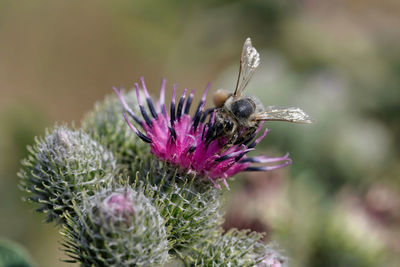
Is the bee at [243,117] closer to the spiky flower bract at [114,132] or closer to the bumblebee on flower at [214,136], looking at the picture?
the bumblebee on flower at [214,136]

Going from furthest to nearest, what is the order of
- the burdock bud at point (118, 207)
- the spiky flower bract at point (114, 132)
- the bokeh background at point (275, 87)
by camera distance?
the bokeh background at point (275, 87)
the spiky flower bract at point (114, 132)
the burdock bud at point (118, 207)

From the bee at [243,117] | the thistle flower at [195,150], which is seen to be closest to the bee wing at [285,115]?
the bee at [243,117]

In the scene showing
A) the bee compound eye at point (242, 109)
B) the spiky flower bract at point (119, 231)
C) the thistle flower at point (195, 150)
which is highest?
the bee compound eye at point (242, 109)

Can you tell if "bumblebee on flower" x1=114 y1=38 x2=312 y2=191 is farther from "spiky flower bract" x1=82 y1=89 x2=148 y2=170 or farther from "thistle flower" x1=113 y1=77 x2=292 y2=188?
"spiky flower bract" x1=82 y1=89 x2=148 y2=170

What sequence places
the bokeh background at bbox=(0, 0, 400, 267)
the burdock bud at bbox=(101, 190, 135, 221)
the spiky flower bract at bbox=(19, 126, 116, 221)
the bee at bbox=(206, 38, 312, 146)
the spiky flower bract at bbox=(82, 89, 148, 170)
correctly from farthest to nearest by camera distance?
the bokeh background at bbox=(0, 0, 400, 267)
the spiky flower bract at bbox=(82, 89, 148, 170)
the bee at bbox=(206, 38, 312, 146)
the spiky flower bract at bbox=(19, 126, 116, 221)
the burdock bud at bbox=(101, 190, 135, 221)

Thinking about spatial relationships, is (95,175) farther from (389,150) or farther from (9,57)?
(9,57)

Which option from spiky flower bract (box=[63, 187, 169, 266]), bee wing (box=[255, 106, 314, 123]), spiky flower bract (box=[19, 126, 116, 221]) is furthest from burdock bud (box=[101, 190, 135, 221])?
bee wing (box=[255, 106, 314, 123])

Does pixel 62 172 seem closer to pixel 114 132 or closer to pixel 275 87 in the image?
pixel 114 132

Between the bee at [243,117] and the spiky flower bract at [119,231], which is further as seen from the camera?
the bee at [243,117]
